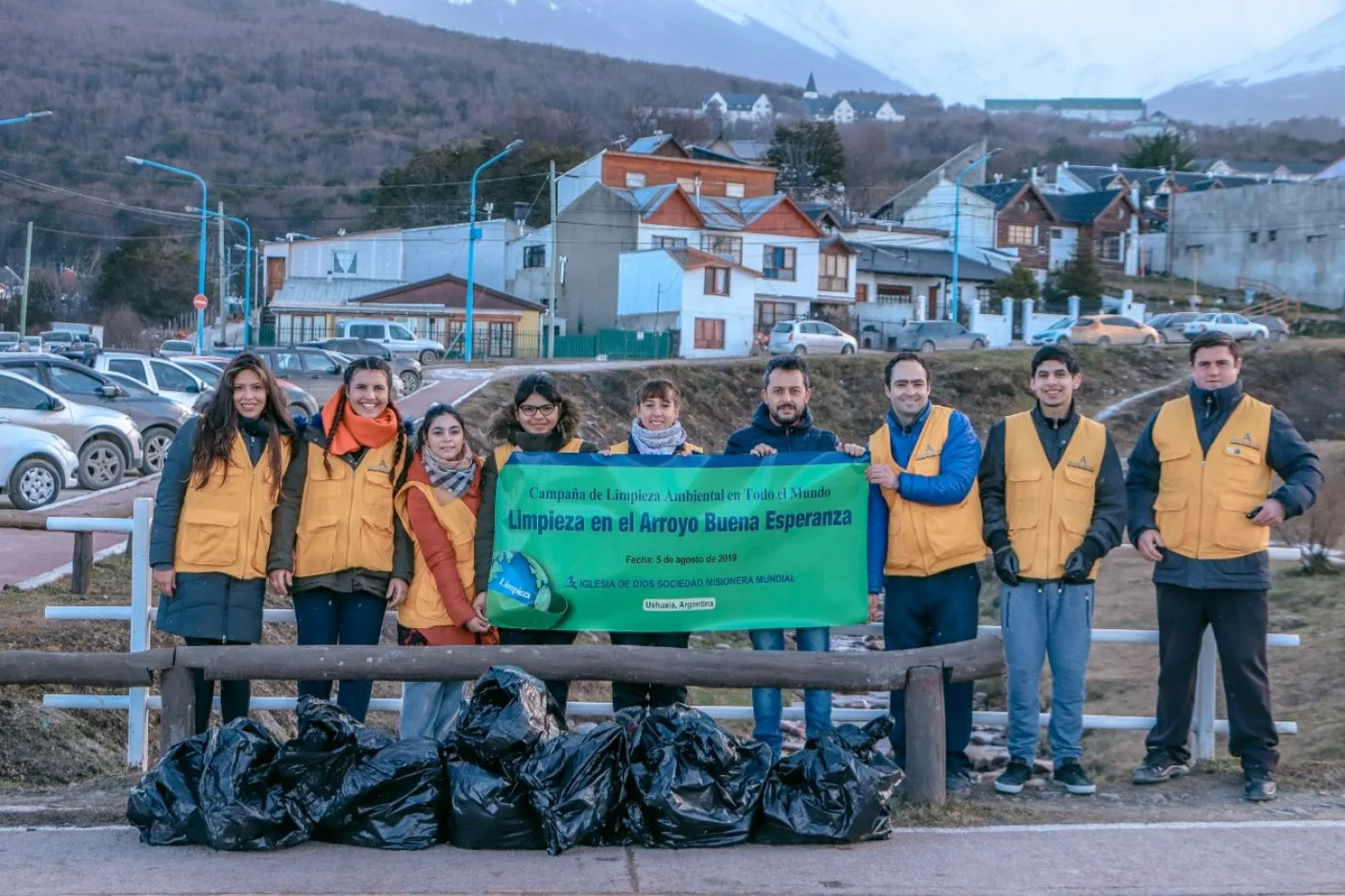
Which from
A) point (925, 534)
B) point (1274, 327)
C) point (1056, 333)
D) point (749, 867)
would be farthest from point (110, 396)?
point (1274, 327)

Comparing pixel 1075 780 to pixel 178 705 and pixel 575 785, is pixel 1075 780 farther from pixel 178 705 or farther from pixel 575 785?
pixel 178 705

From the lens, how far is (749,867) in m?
5.50

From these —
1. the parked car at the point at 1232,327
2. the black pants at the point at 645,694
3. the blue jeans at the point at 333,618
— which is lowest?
the black pants at the point at 645,694

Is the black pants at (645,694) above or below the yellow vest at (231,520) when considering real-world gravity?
below

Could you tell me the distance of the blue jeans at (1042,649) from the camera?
6625mm

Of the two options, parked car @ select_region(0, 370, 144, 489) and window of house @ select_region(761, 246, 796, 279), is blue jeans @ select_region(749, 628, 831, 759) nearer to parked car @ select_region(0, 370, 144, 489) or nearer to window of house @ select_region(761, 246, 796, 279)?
parked car @ select_region(0, 370, 144, 489)

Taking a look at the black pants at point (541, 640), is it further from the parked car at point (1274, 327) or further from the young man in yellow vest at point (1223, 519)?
the parked car at point (1274, 327)

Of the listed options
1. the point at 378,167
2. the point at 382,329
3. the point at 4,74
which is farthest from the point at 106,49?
the point at 382,329

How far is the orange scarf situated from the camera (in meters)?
6.57

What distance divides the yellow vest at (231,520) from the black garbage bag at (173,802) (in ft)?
3.12

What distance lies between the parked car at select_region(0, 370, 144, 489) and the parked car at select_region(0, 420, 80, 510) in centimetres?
152

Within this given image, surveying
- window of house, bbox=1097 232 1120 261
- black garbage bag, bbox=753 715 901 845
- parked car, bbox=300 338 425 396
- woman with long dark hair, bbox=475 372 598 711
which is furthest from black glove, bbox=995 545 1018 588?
window of house, bbox=1097 232 1120 261

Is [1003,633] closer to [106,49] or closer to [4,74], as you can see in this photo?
[4,74]

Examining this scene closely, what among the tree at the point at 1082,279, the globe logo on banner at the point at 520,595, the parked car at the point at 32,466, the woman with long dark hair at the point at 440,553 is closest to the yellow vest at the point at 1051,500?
the globe logo on banner at the point at 520,595
